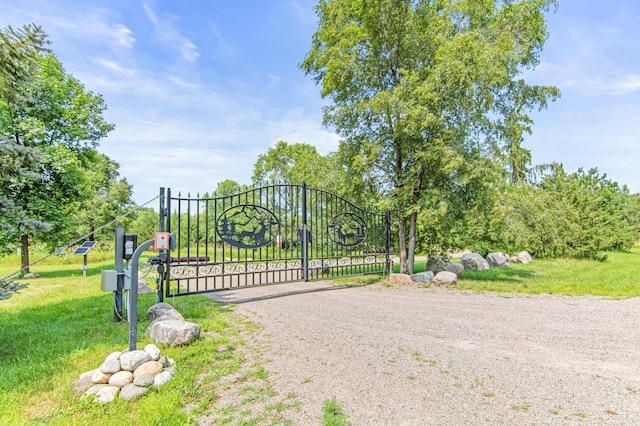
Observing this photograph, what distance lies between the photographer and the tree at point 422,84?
8.53 m

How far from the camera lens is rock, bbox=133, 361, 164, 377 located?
291cm

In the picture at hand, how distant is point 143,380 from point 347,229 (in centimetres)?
688

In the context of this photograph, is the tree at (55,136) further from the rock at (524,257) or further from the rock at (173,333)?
the rock at (524,257)

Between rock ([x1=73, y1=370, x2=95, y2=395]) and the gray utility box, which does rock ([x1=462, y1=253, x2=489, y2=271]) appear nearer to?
the gray utility box

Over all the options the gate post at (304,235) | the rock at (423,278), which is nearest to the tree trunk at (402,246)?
the rock at (423,278)

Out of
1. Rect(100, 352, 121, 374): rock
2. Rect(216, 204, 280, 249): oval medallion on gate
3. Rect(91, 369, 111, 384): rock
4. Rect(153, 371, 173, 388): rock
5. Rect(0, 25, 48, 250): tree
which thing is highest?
Rect(0, 25, 48, 250): tree

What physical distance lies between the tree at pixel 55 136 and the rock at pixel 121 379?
9.45 meters

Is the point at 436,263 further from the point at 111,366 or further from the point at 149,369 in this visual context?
the point at 111,366

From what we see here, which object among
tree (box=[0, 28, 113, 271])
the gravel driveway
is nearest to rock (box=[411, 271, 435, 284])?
the gravel driveway

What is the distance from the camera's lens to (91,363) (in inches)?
132

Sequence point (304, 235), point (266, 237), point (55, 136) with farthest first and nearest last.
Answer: point (55, 136) < point (304, 235) < point (266, 237)

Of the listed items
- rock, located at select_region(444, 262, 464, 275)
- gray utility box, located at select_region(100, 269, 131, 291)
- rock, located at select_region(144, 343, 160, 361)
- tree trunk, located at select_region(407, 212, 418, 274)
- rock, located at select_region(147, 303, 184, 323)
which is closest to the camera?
rock, located at select_region(144, 343, 160, 361)

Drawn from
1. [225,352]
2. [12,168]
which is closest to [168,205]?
[12,168]

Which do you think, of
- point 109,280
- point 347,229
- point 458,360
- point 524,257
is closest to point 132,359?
point 109,280
